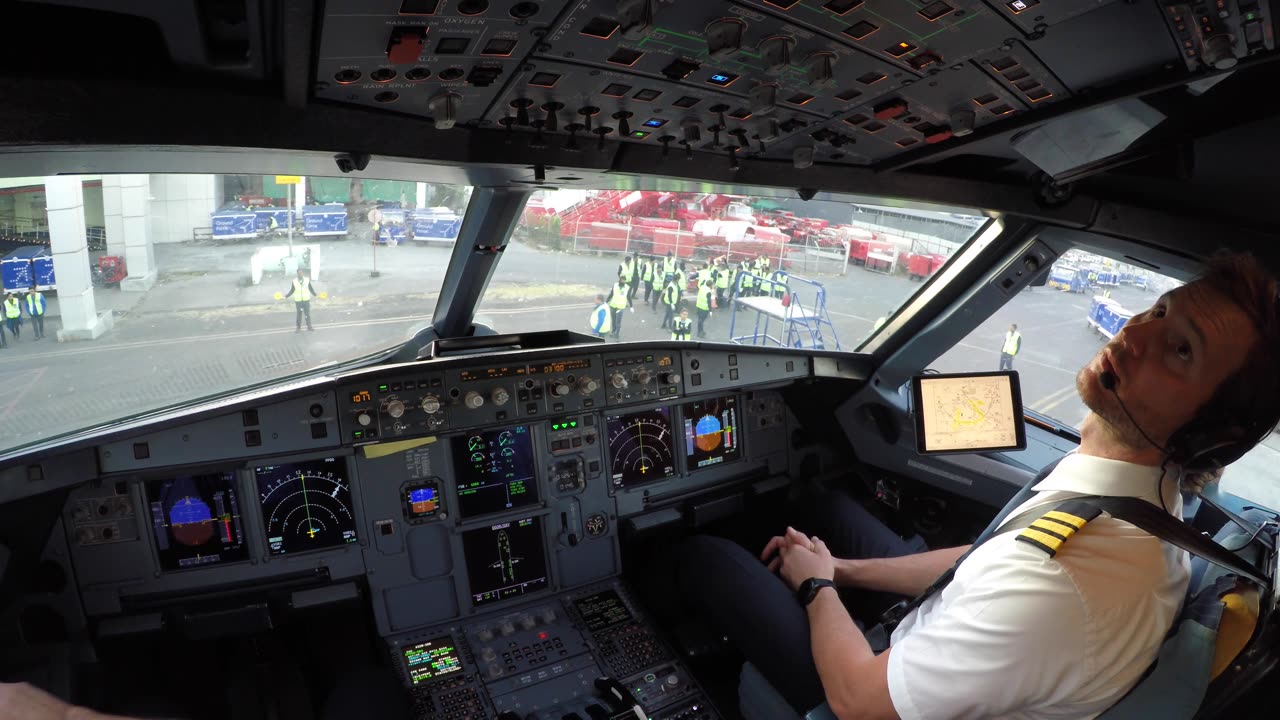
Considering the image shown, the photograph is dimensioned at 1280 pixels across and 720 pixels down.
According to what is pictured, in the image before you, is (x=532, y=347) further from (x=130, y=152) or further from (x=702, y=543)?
(x=130, y=152)

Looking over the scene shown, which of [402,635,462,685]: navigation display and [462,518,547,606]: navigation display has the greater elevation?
[462,518,547,606]: navigation display

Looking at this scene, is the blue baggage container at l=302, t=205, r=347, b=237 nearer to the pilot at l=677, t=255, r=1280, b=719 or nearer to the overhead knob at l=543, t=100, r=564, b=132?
the overhead knob at l=543, t=100, r=564, b=132

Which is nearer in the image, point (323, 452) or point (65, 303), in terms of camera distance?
point (65, 303)

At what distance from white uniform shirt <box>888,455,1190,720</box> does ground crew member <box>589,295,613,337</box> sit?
2348 mm

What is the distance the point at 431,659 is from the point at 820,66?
7.85ft

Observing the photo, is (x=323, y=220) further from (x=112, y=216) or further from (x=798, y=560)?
(x=798, y=560)

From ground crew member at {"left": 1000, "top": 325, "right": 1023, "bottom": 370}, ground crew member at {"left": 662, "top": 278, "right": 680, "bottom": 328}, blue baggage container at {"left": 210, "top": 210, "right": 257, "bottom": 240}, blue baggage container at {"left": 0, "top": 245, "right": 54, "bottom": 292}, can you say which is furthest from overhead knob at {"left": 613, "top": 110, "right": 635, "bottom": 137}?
ground crew member at {"left": 1000, "top": 325, "right": 1023, "bottom": 370}

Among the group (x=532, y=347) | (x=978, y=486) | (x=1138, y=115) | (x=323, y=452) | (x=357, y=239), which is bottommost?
(x=978, y=486)

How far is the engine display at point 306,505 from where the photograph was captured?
2.60m

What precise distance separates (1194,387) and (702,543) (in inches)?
61.8

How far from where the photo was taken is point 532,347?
296cm

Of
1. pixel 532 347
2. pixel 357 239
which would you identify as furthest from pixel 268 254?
pixel 532 347

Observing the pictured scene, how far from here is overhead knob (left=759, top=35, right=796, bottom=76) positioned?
1312 mm

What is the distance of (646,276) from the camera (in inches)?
133
